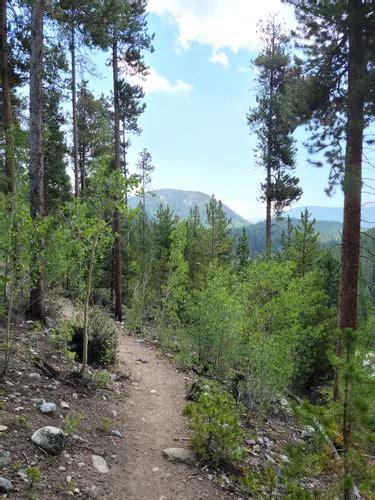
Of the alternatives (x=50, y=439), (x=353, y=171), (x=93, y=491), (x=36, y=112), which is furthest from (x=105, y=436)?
(x=353, y=171)

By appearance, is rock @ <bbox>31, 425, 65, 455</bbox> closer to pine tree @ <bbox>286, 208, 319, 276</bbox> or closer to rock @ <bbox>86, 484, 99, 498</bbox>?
rock @ <bbox>86, 484, 99, 498</bbox>

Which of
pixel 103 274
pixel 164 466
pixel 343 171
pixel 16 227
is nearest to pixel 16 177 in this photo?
pixel 16 227

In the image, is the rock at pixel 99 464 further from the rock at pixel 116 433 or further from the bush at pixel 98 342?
the bush at pixel 98 342

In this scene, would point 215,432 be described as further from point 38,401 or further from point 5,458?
point 5,458

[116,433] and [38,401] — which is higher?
[38,401]

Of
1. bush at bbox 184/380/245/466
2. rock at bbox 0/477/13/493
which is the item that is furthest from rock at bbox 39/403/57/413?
bush at bbox 184/380/245/466

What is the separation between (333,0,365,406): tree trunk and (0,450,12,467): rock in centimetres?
595

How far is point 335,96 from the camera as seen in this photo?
28.5ft

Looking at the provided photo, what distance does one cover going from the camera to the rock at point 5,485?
3.88m

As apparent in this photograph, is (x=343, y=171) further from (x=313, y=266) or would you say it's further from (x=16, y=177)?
(x=313, y=266)

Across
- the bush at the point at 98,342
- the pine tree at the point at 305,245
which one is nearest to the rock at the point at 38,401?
the bush at the point at 98,342

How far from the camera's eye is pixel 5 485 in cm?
391

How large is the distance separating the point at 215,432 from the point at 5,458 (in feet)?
9.16

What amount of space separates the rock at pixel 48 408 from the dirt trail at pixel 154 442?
1208 millimetres
